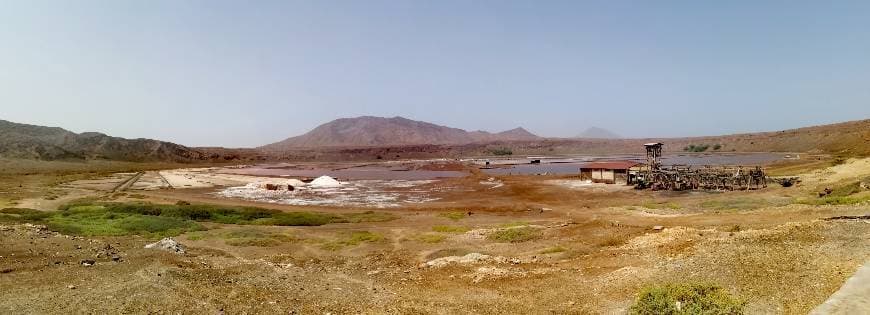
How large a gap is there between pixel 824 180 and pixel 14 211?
71.3 metres

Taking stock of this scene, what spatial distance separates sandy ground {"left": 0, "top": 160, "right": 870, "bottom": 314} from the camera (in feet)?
50.5

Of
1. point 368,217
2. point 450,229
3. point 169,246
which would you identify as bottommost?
point 368,217

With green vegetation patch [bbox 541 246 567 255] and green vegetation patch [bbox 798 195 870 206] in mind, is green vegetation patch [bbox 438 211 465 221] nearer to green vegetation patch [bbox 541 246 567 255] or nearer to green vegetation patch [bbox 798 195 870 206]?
green vegetation patch [bbox 541 246 567 255]

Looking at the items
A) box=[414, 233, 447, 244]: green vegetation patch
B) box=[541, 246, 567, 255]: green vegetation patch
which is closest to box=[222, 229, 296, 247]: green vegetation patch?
box=[414, 233, 447, 244]: green vegetation patch

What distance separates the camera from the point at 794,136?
148375 millimetres

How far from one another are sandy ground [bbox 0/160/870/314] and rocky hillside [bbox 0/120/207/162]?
399 ft

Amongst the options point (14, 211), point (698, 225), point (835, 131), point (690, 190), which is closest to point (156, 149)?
point (14, 211)

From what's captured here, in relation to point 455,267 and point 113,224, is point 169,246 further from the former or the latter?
point 455,267

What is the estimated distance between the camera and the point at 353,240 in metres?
30.5

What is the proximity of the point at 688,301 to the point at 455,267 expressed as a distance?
36.9ft

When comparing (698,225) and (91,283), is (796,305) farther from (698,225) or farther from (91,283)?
(91,283)

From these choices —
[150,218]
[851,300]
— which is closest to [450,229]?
[150,218]

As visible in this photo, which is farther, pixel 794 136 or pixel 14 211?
pixel 794 136

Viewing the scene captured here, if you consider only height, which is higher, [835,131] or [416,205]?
[835,131]
